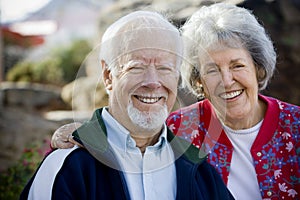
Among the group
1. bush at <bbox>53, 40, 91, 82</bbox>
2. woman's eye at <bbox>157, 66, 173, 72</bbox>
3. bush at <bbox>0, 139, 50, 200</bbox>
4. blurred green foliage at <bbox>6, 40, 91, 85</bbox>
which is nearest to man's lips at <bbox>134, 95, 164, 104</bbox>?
woman's eye at <bbox>157, 66, 173, 72</bbox>

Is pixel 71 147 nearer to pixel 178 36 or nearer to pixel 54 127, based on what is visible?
pixel 178 36

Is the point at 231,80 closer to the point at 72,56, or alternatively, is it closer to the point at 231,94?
the point at 231,94

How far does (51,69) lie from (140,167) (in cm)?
992

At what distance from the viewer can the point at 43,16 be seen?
2175cm

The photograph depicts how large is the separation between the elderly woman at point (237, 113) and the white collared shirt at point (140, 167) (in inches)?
19.2

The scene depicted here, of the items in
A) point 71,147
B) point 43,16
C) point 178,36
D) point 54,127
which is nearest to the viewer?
point 71,147

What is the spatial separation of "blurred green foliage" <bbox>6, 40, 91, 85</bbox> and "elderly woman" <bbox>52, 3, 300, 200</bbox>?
29.0ft

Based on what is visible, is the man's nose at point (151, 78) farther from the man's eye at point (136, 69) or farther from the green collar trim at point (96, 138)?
the green collar trim at point (96, 138)

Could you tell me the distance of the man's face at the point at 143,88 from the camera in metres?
1.85

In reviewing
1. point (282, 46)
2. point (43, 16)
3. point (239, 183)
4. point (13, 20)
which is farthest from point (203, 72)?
point (43, 16)

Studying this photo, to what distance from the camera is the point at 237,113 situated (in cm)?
248

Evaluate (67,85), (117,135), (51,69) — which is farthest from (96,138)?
(51,69)

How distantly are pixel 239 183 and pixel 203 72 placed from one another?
58 cm

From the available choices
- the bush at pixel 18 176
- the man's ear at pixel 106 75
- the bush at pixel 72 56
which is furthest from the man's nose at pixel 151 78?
the bush at pixel 72 56
